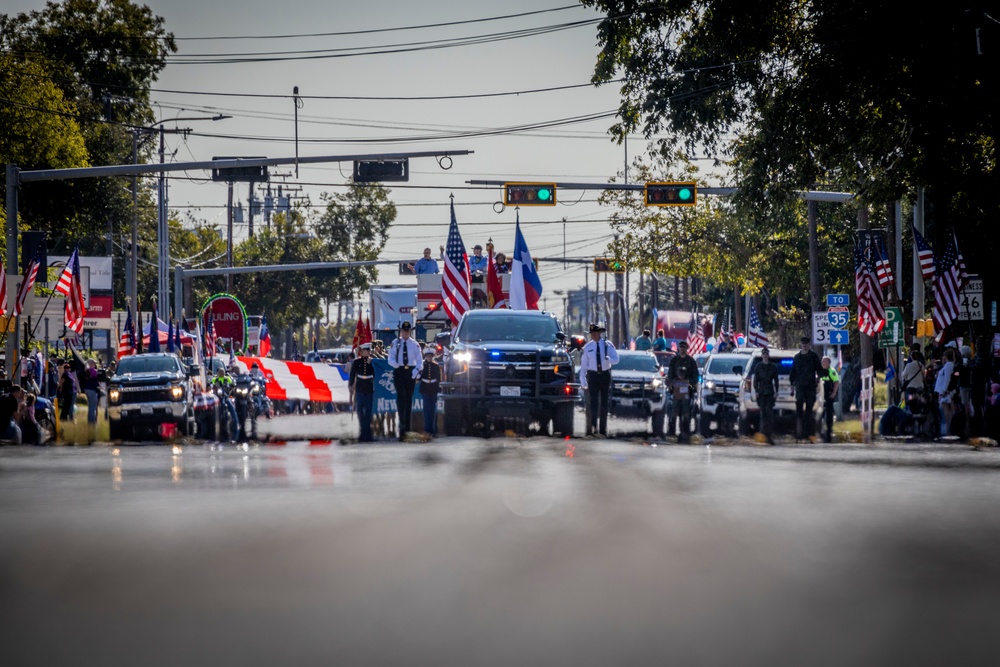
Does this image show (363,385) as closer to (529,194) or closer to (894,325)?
(529,194)

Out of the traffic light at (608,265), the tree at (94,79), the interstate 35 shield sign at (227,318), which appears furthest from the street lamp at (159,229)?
the traffic light at (608,265)

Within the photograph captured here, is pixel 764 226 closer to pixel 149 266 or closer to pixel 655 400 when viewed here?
pixel 655 400

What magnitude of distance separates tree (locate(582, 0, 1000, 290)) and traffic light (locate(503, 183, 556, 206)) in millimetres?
3466

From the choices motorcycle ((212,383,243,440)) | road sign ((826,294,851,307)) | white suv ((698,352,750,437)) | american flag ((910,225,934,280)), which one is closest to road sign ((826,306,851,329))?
road sign ((826,294,851,307))

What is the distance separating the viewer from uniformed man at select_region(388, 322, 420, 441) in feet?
78.0

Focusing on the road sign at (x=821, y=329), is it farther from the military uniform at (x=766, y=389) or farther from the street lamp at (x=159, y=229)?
the street lamp at (x=159, y=229)

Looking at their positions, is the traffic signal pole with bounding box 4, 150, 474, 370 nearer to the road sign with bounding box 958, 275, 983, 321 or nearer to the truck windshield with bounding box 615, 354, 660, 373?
the truck windshield with bounding box 615, 354, 660, 373

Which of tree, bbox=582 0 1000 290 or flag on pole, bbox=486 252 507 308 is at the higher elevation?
tree, bbox=582 0 1000 290

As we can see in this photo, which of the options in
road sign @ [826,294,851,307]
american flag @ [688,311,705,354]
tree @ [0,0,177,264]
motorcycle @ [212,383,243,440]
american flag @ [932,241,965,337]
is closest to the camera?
motorcycle @ [212,383,243,440]

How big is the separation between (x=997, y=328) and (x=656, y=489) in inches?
1041

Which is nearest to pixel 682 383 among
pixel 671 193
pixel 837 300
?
pixel 671 193

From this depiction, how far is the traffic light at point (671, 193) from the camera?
1211 inches

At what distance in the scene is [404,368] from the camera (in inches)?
939

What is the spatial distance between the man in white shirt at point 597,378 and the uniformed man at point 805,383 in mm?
4742
